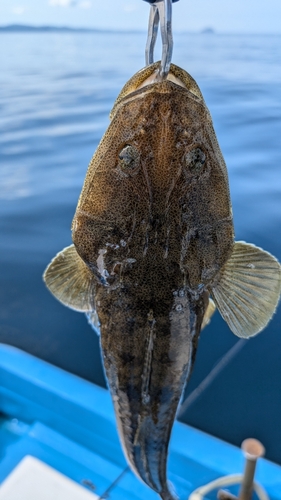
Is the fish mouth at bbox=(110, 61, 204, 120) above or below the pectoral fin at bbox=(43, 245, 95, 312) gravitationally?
above

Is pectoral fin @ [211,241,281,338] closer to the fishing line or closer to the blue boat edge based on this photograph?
the blue boat edge

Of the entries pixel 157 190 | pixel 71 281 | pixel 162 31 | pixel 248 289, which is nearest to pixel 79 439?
pixel 71 281

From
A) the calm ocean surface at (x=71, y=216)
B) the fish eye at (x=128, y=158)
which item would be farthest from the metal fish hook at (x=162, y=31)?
the calm ocean surface at (x=71, y=216)

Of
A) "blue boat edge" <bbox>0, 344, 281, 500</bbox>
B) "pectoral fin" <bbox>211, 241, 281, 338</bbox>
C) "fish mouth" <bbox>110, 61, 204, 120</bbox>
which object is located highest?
"fish mouth" <bbox>110, 61, 204, 120</bbox>

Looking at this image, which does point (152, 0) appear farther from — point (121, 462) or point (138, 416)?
point (121, 462)

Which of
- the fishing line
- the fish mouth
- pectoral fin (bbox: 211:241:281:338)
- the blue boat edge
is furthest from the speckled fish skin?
the fishing line

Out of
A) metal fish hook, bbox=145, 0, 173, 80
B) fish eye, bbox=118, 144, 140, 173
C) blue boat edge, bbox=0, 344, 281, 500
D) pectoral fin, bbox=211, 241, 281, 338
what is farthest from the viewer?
blue boat edge, bbox=0, 344, 281, 500

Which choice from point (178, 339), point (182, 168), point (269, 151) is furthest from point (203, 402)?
point (269, 151)

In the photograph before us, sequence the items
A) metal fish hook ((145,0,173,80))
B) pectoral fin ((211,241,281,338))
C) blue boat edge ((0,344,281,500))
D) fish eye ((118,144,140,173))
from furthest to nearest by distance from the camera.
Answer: blue boat edge ((0,344,281,500)) < pectoral fin ((211,241,281,338)) < fish eye ((118,144,140,173)) < metal fish hook ((145,0,173,80))
